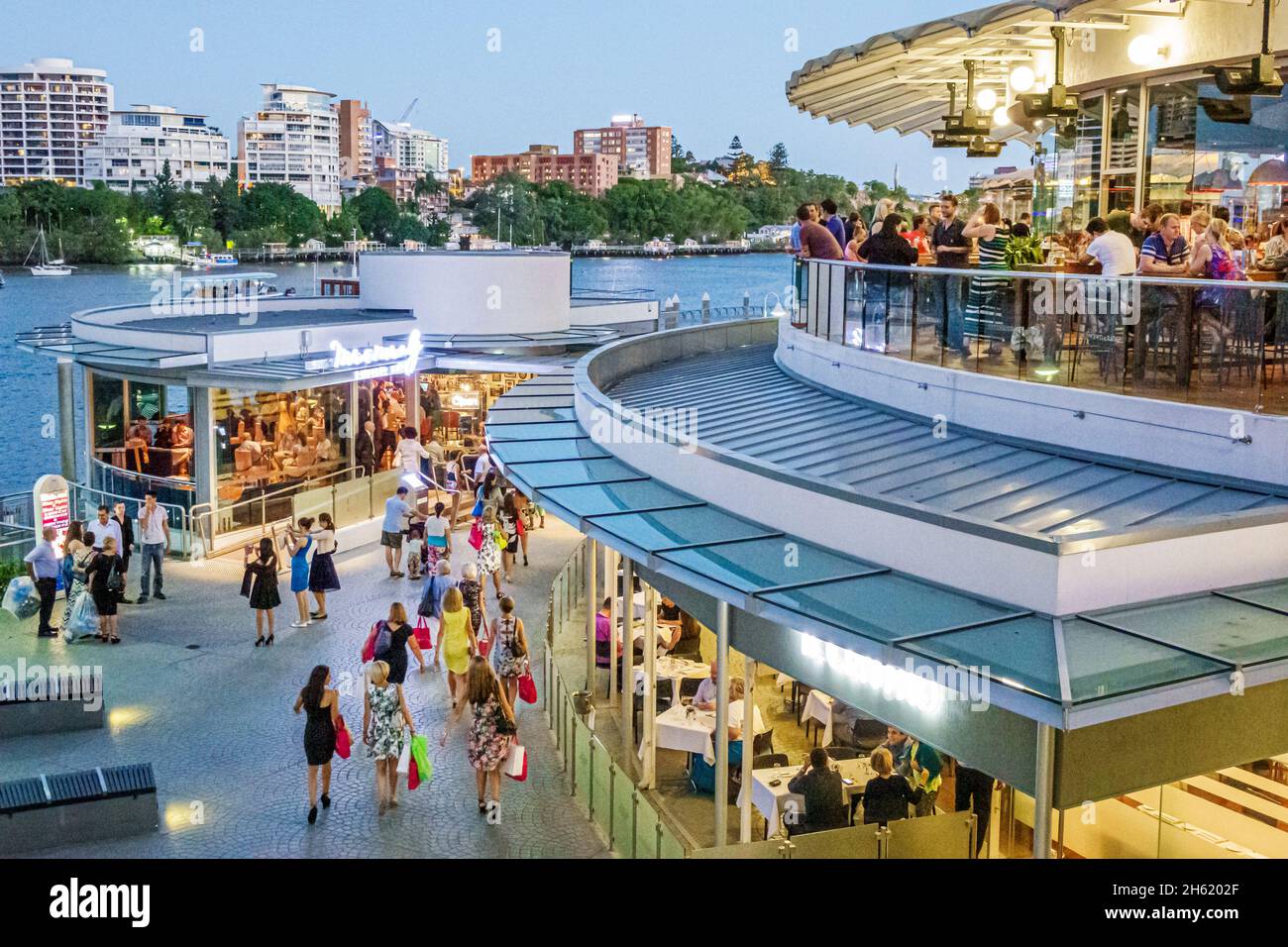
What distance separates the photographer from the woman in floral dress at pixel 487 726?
38.5 ft

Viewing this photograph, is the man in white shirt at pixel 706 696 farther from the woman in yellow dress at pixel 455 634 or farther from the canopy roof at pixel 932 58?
the canopy roof at pixel 932 58

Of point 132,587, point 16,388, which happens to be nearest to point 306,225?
point 16,388

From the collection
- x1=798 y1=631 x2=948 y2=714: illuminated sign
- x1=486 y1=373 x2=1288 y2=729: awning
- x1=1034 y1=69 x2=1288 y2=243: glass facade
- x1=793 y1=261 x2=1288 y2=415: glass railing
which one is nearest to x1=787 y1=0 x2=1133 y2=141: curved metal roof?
x1=1034 y1=69 x2=1288 y2=243: glass facade

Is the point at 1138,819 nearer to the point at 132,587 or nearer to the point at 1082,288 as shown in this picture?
the point at 1082,288

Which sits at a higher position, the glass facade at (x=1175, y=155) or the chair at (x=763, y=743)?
the glass facade at (x=1175, y=155)

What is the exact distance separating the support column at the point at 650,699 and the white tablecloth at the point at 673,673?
3.79 ft

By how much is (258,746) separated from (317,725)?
A: 234 cm

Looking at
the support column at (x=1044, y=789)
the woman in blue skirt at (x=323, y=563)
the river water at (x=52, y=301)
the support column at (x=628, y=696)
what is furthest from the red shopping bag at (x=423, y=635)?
→ the river water at (x=52, y=301)

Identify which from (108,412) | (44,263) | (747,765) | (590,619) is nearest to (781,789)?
(747,765)

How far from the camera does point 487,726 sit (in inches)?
464

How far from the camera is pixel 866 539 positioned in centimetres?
923

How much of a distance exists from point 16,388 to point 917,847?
9807cm

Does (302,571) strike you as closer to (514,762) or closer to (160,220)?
(514,762)

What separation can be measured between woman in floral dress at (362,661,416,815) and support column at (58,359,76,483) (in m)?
17.9
